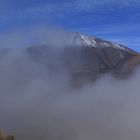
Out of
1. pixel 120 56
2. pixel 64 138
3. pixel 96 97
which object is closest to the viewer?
pixel 64 138

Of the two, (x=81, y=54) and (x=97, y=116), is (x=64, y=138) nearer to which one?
(x=97, y=116)

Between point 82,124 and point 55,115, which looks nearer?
point 82,124

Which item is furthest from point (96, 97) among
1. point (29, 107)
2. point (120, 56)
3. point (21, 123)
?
point (120, 56)

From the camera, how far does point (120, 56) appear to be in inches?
4230

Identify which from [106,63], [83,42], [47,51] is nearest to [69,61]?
[47,51]

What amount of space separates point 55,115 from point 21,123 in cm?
263

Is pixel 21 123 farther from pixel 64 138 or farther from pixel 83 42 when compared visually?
pixel 83 42

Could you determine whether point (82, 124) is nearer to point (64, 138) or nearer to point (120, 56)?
point (64, 138)

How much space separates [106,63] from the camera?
97938 mm

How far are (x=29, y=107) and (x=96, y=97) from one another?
5711 millimetres

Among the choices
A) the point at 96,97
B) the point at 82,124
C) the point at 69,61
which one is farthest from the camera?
the point at 69,61

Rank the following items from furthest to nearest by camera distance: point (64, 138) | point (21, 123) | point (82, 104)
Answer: point (82, 104) < point (21, 123) < point (64, 138)

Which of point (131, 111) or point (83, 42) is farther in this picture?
point (83, 42)

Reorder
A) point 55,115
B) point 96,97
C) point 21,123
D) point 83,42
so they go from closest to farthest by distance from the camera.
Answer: point 21,123
point 55,115
point 96,97
point 83,42
